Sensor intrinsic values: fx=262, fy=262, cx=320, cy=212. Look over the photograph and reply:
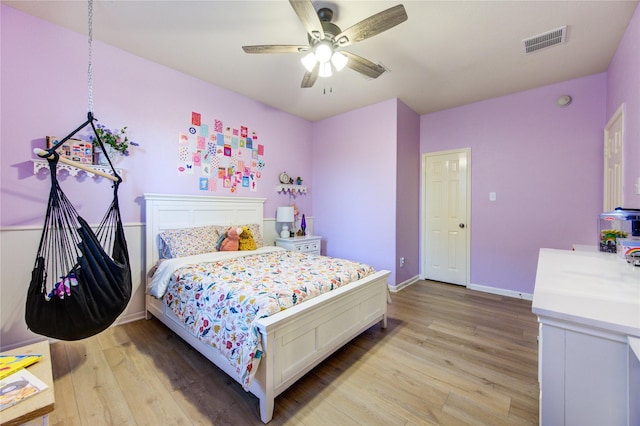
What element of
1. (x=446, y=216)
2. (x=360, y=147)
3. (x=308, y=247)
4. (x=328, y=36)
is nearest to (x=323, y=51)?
(x=328, y=36)

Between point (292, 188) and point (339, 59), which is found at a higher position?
point (339, 59)

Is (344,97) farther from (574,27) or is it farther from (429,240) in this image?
(429,240)

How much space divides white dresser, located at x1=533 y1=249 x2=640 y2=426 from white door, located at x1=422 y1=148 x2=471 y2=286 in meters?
3.16

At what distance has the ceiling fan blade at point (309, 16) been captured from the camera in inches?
62.6

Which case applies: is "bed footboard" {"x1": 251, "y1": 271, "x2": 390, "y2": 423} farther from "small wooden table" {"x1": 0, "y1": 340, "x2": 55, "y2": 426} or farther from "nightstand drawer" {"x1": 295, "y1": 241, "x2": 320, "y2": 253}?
"nightstand drawer" {"x1": 295, "y1": 241, "x2": 320, "y2": 253}

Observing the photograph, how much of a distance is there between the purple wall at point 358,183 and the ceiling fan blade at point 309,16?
214cm

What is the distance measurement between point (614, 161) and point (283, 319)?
355 centimetres

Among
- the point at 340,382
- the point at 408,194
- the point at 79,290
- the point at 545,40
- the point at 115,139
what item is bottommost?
the point at 340,382

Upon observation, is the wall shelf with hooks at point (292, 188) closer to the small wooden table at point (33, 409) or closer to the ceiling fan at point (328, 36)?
the ceiling fan at point (328, 36)

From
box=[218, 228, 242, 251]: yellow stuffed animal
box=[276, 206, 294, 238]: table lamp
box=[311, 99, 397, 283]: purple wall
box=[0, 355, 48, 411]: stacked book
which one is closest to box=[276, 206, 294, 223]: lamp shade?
box=[276, 206, 294, 238]: table lamp

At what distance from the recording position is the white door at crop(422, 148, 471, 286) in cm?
396

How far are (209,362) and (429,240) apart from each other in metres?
3.57

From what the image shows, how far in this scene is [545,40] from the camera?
7.89 ft

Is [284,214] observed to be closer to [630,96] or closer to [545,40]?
[545,40]
